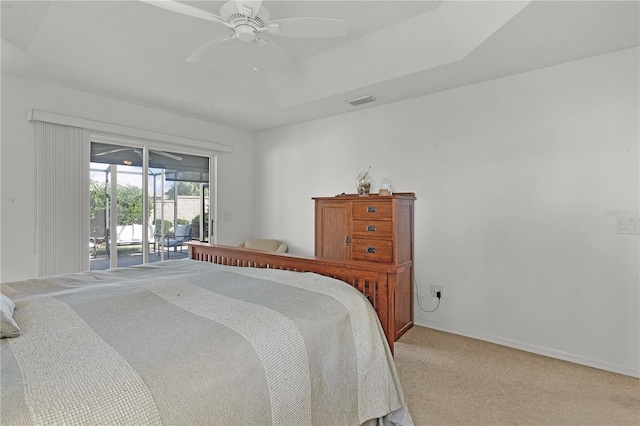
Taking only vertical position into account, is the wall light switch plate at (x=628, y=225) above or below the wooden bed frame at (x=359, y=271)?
above

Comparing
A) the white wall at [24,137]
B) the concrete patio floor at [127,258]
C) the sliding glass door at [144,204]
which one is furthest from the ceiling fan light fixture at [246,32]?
the concrete patio floor at [127,258]

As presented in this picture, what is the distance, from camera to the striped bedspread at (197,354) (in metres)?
0.86

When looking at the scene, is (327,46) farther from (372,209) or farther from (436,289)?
(436,289)

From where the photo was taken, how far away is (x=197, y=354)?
3.45ft

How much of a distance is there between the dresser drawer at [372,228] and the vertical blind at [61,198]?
283 cm

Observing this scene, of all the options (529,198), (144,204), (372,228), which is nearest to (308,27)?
(372,228)

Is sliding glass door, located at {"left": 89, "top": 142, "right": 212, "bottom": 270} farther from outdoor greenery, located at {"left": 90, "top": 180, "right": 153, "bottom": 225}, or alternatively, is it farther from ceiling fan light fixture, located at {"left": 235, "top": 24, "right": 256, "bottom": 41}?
ceiling fan light fixture, located at {"left": 235, "top": 24, "right": 256, "bottom": 41}

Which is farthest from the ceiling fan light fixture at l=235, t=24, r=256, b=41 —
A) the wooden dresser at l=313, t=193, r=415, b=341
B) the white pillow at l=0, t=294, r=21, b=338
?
the wooden dresser at l=313, t=193, r=415, b=341

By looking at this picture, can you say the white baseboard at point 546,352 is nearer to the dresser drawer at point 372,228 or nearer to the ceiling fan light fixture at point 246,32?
the dresser drawer at point 372,228

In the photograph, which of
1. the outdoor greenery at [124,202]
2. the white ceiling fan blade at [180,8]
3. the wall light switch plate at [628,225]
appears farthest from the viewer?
the outdoor greenery at [124,202]

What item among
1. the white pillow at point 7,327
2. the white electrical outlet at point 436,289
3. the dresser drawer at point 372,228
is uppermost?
the dresser drawer at point 372,228

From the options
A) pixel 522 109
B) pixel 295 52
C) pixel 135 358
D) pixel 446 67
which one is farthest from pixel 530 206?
→ pixel 135 358

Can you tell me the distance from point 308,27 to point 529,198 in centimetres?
240

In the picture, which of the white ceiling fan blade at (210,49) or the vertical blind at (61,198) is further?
the vertical blind at (61,198)
